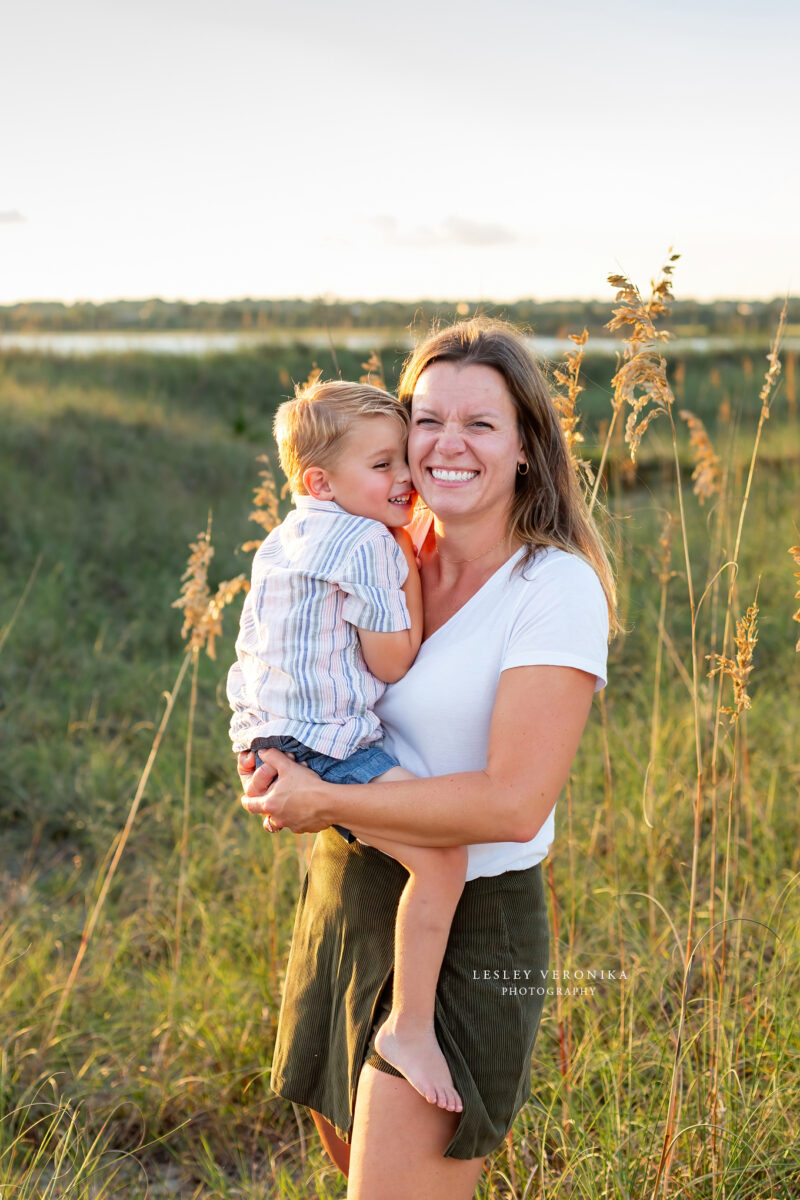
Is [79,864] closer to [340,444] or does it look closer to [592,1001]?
[592,1001]

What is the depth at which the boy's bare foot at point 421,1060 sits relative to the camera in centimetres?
156

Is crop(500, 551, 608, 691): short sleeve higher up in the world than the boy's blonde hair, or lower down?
lower down

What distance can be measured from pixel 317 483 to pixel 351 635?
0.35 metres

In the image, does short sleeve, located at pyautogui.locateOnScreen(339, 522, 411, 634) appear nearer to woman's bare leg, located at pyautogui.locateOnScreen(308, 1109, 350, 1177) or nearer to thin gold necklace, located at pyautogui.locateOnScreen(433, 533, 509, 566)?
thin gold necklace, located at pyautogui.locateOnScreen(433, 533, 509, 566)

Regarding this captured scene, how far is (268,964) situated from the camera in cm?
299

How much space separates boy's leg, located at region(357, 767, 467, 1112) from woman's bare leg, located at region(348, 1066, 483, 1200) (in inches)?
2.2

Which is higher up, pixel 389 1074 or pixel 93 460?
pixel 93 460

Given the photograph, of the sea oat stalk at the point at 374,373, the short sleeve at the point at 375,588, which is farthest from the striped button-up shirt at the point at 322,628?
the sea oat stalk at the point at 374,373

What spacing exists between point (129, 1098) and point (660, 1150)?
4.90 feet

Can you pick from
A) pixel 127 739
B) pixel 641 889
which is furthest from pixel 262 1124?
pixel 127 739

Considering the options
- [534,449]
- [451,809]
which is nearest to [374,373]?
[534,449]

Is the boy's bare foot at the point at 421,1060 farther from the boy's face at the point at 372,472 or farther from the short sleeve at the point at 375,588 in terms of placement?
the boy's face at the point at 372,472

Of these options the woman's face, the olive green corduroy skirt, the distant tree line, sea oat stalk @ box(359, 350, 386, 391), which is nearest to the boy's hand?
the olive green corduroy skirt

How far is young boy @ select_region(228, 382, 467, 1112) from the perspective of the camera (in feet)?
5.30
